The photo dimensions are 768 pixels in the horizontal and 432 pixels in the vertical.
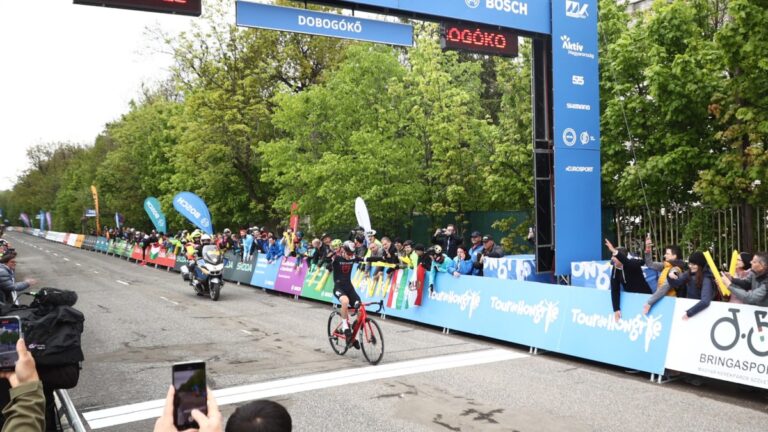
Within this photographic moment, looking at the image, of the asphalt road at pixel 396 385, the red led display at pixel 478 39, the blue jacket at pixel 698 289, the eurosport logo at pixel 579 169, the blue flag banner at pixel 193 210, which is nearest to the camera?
the asphalt road at pixel 396 385

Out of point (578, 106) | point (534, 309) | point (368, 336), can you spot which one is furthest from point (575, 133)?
point (368, 336)

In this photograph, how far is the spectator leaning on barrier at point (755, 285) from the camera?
8.05m

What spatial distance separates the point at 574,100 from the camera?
14094mm

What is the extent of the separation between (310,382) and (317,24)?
6.07 m

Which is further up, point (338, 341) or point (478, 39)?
point (478, 39)

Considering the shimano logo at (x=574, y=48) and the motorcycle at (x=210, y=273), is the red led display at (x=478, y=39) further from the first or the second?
the motorcycle at (x=210, y=273)

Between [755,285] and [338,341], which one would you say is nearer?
[755,285]

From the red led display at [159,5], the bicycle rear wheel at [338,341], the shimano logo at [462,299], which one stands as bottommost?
the bicycle rear wheel at [338,341]

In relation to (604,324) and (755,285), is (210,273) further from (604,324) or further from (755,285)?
(755,285)

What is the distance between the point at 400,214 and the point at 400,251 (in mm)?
7743

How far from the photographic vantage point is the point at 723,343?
8352 mm

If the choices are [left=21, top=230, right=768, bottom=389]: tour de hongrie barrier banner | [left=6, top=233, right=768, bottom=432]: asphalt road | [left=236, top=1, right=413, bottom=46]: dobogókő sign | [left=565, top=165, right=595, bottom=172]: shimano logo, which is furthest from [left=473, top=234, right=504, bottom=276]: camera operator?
[left=236, top=1, right=413, bottom=46]: dobogókő sign

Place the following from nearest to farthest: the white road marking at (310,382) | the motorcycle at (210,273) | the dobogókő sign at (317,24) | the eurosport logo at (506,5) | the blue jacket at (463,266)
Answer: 1. the white road marking at (310,382)
2. the dobogókő sign at (317,24)
3. the eurosport logo at (506,5)
4. the blue jacket at (463,266)
5. the motorcycle at (210,273)

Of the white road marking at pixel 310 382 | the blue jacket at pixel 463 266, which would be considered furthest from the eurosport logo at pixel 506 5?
the white road marking at pixel 310 382
